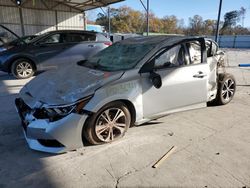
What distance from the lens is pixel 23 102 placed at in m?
3.08

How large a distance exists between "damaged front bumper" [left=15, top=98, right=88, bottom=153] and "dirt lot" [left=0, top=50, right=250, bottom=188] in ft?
0.51

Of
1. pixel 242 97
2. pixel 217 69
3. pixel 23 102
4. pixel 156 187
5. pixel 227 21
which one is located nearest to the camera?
pixel 156 187

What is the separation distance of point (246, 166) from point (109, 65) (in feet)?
7.52

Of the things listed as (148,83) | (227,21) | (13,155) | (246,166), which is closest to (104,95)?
(148,83)

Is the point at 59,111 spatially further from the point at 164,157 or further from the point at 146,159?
the point at 164,157

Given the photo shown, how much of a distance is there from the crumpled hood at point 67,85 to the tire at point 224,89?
247cm

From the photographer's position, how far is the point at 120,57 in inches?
146

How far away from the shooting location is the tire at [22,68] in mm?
7344

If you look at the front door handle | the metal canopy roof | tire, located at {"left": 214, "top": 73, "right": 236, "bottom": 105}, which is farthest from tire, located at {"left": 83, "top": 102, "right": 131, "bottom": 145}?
the metal canopy roof

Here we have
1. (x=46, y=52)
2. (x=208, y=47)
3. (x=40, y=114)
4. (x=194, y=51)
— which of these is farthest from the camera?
(x=46, y=52)

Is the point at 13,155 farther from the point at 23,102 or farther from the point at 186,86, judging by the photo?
the point at 186,86

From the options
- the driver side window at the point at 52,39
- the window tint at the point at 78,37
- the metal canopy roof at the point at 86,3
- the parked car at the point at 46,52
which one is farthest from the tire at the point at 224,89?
the metal canopy roof at the point at 86,3

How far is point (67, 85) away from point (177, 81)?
5.49 ft

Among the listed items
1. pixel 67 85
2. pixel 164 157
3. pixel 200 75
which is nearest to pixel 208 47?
pixel 200 75
